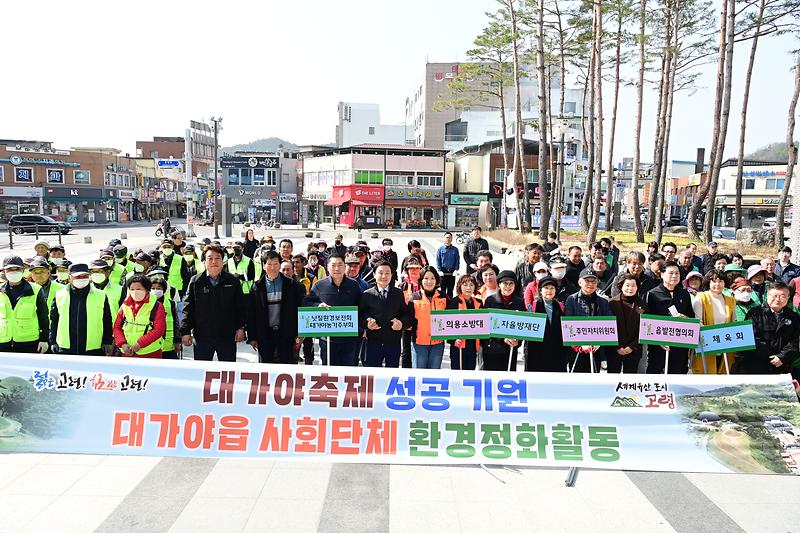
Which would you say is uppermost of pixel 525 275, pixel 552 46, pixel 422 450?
pixel 552 46

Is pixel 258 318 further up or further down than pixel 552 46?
further down

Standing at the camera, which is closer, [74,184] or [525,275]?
[525,275]

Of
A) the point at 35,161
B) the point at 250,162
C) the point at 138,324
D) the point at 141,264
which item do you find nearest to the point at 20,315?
the point at 138,324

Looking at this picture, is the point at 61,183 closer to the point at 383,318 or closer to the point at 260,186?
the point at 260,186

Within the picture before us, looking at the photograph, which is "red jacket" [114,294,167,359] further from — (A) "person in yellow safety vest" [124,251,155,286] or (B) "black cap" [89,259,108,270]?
(A) "person in yellow safety vest" [124,251,155,286]

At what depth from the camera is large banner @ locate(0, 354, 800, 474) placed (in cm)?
489

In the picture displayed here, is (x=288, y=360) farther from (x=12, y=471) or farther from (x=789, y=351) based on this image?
(x=789, y=351)

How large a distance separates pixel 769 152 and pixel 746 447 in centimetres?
13122

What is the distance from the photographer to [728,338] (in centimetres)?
627

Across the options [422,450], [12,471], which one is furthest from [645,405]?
[12,471]

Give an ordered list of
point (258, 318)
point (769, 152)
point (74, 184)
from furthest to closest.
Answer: point (769, 152), point (74, 184), point (258, 318)

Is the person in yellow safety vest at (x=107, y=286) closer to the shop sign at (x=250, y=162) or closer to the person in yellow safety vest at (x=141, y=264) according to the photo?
the person in yellow safety vest at (x=141, y=264)

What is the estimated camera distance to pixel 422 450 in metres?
4.89

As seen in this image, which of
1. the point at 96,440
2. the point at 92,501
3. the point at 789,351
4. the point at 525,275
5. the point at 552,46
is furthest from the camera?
the point at 552,46
